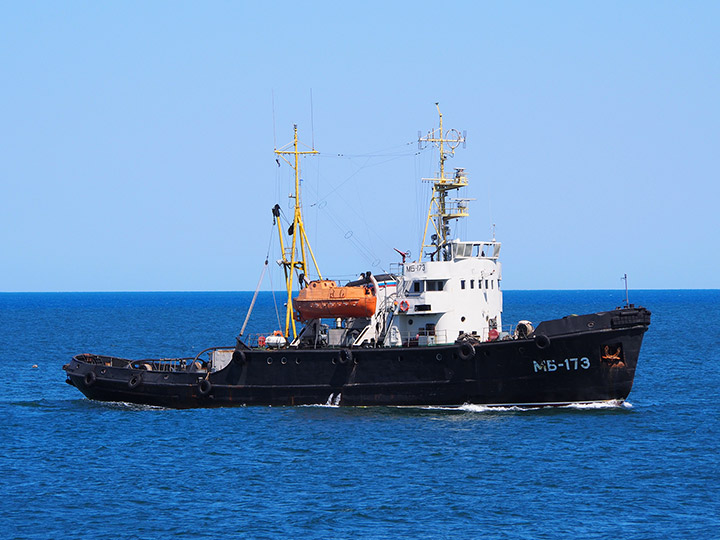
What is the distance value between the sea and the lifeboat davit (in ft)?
12.8

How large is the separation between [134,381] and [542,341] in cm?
1762

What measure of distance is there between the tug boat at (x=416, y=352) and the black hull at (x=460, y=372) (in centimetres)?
4

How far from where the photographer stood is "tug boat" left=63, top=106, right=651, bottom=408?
3538cm

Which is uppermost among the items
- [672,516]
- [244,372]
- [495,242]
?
[495,242]

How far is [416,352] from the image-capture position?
36.2 m

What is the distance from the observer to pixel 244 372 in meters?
38.9

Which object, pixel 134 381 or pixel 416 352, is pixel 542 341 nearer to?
pixel 416 352

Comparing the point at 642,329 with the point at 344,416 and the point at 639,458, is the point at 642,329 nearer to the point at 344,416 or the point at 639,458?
the point at 639,458

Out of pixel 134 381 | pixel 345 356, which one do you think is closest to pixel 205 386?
pixel 134 381

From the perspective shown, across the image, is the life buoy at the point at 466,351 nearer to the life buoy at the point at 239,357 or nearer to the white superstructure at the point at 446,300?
the white superstructure at the point at 446,300

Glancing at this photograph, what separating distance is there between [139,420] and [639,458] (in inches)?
776

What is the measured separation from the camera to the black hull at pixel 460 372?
3512 cm

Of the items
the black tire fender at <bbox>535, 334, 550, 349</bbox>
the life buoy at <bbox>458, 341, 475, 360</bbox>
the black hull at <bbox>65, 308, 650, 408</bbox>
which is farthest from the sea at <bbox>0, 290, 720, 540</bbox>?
the black tire fender at <bbox>535, 334, 550, 349</bbox>

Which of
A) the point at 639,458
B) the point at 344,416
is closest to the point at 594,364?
the point at 639,458
